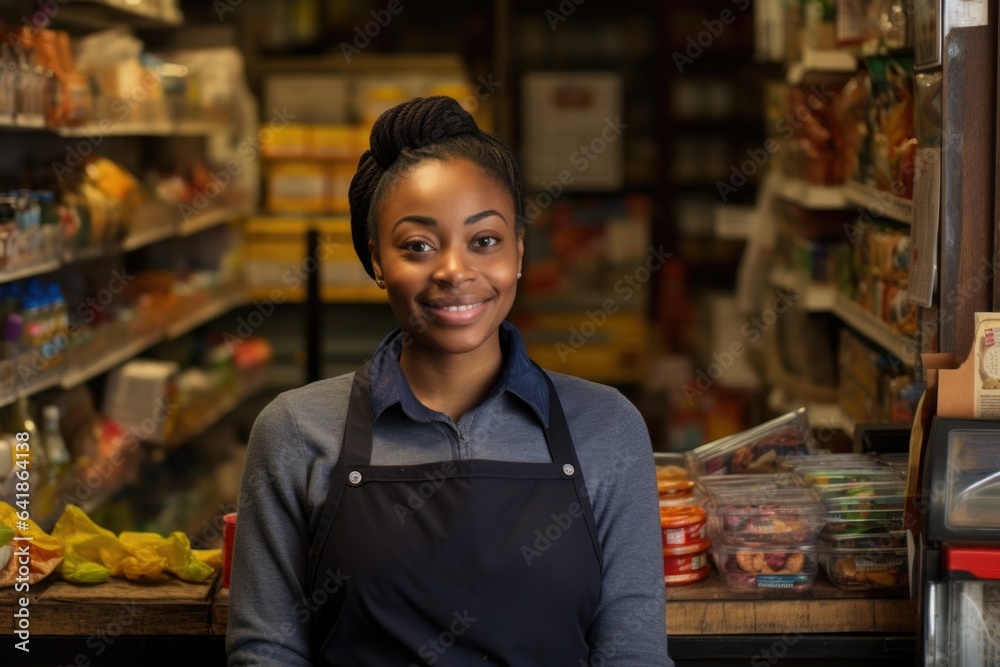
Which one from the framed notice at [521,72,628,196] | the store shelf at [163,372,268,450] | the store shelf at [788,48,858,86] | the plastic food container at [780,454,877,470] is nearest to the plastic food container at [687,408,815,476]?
the plastic food container at [780,454,877,470]

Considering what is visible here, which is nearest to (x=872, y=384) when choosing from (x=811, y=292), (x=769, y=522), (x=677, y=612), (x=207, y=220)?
(x=811, y=292)

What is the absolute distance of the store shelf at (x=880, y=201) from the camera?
3.12 metres

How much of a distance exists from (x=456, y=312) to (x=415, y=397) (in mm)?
172

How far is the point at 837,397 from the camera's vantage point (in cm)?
457

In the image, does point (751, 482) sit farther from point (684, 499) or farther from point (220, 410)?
point (220, 410)

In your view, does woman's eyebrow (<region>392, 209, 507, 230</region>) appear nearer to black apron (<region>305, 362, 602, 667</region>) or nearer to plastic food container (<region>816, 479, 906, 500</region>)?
black apron (<region>305, 362, 602, 667</region>)

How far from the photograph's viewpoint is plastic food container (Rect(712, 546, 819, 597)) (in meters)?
2.33

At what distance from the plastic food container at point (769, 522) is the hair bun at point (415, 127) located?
0.90m

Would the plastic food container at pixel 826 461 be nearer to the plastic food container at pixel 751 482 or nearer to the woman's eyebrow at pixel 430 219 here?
the plastic food container at pixel 751 482

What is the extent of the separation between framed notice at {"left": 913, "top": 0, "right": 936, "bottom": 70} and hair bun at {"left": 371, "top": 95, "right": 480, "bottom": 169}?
96cm

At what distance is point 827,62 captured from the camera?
4.24m

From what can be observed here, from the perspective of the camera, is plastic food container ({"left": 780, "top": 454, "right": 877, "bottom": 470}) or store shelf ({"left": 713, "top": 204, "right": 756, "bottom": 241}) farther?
store shelf ({"left": 713, "top": 204, "right": 756, "bottom": 241})

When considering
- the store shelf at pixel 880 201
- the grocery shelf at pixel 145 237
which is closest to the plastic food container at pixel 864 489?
the store shelf at pixel 880 201

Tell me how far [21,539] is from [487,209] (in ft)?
3.79
